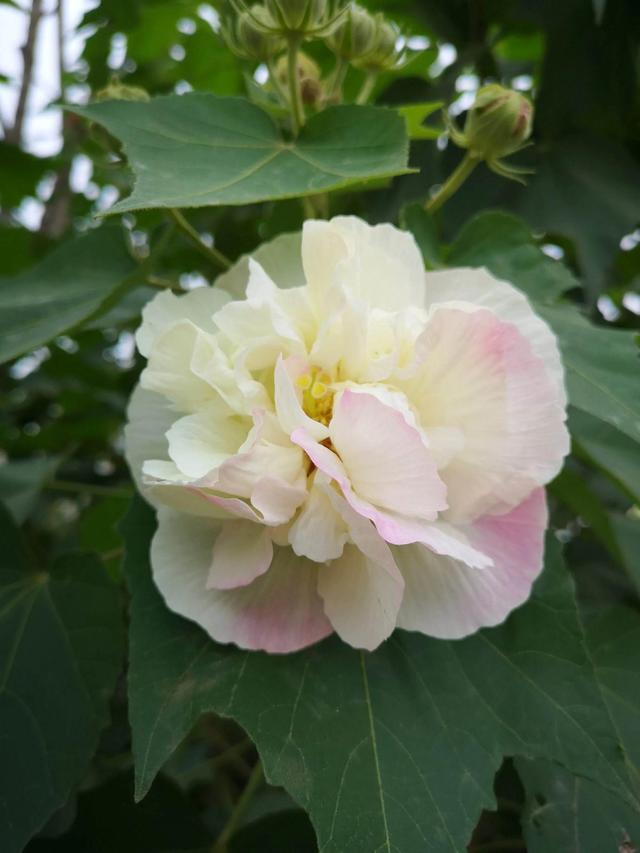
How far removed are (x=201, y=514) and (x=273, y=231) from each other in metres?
0.50

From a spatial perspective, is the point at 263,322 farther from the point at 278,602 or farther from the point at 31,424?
the point at 31,424

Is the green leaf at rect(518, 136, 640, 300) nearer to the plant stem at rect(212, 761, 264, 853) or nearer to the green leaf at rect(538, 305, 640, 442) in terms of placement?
the green leaf at rect(538, 305, 640, 442)

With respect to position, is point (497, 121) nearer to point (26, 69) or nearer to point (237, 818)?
point (237, 818)

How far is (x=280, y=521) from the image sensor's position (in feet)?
1.85

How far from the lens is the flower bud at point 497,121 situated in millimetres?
763

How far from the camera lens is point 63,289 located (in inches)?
35.1

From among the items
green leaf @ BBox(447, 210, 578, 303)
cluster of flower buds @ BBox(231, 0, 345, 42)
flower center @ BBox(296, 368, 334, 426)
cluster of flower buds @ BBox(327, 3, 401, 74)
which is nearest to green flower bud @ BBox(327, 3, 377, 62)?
cluster of flower buds @ BBox(327, 3, 401, 74)

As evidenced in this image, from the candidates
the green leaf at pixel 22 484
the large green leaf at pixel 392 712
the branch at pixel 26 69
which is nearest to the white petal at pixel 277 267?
the large green leaf at pixel 392 712

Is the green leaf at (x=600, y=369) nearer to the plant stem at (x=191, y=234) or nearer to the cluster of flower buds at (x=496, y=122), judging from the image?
the cluster of flower buds at (x=496, y=122)

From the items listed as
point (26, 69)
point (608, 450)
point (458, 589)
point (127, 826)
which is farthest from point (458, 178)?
point (26, 69)

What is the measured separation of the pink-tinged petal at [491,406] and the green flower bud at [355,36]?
44 cm

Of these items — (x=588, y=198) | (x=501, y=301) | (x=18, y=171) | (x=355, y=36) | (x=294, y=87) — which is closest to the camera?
(x=501, y=301)

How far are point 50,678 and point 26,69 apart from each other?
5.62 ft

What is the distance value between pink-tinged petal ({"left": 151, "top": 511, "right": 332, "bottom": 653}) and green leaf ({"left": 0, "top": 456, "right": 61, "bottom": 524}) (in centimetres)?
61
